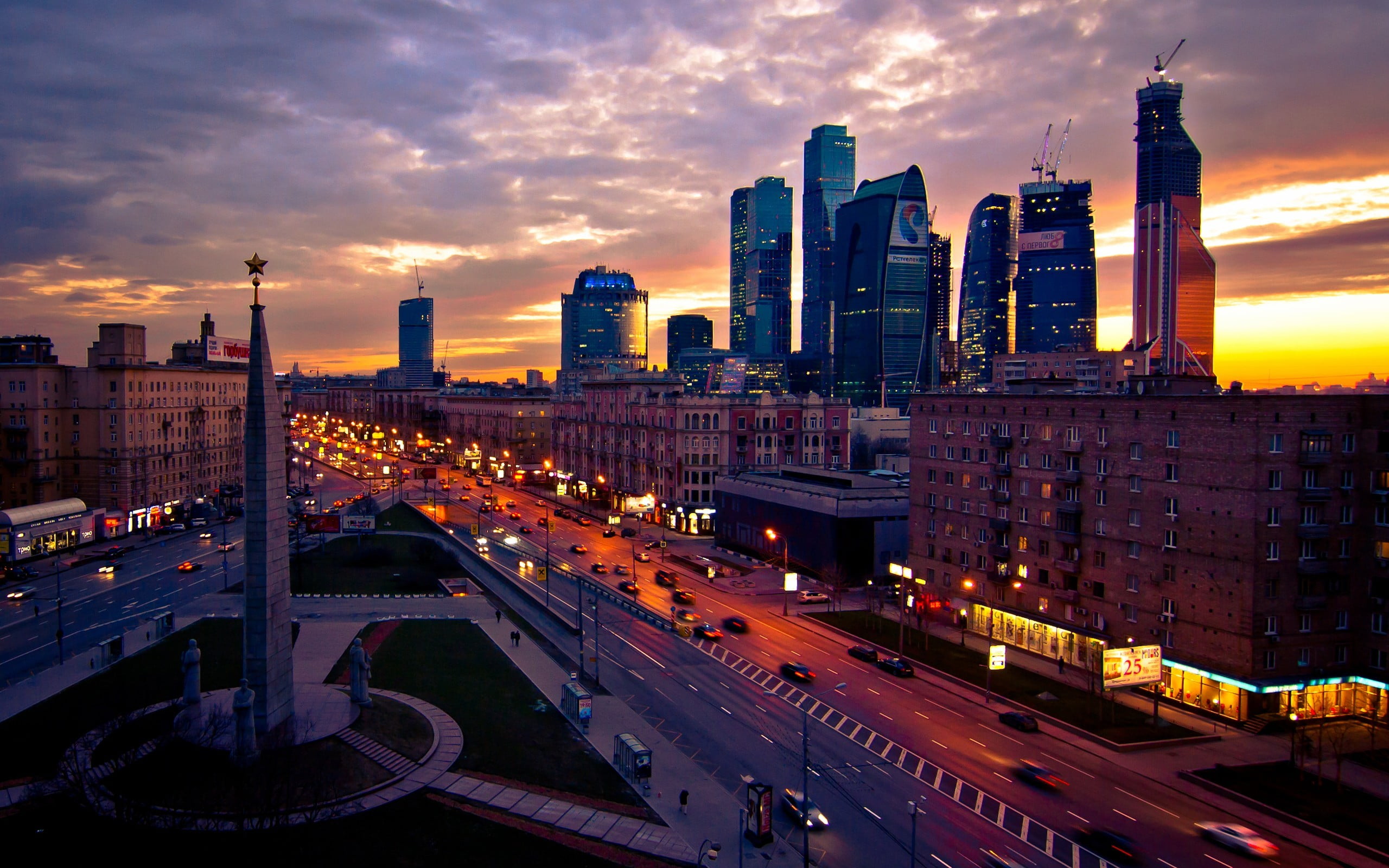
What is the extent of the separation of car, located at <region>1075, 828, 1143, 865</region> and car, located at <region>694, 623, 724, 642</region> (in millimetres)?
35295

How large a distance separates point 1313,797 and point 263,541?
52.8 meters

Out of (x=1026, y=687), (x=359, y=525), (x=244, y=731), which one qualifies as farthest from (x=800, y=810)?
(x=359, y=525)

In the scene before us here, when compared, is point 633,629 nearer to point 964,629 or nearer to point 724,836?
point 964,629

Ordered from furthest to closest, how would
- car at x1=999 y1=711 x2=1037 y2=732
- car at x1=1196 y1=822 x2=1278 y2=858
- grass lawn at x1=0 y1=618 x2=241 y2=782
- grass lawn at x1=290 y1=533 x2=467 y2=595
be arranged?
grass lawn at x1=290 y1=533 x2=467 y2=595 → car at x1=999 y1=711 x2=1037 y2=732 → grass lawn at x1=0 y1=618 x2=241 y2=782 → car at x1=1196 y1=822 x2=1278 y2=858

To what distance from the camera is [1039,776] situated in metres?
42.3

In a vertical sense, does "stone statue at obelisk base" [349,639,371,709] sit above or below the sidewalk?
above

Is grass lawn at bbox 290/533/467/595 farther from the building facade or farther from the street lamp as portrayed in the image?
the building facade

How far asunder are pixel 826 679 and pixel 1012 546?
69.6 ft

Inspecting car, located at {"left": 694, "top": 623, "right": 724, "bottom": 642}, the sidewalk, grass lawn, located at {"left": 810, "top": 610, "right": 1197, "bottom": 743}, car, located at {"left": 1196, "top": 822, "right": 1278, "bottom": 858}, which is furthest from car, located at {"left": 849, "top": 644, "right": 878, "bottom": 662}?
car, located at {"left": 1196, "top": 822, "right": 1278, "bottom": 858}

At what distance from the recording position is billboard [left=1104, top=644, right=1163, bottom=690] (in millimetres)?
50906

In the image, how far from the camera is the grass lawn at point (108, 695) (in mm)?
40438

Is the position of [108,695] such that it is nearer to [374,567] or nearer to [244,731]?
[244,731]

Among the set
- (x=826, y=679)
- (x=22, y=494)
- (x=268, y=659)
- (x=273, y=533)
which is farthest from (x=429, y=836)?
(x=22, y=494)

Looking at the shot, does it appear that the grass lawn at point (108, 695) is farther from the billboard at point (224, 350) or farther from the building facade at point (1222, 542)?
the building facade at point (1222, 542)
